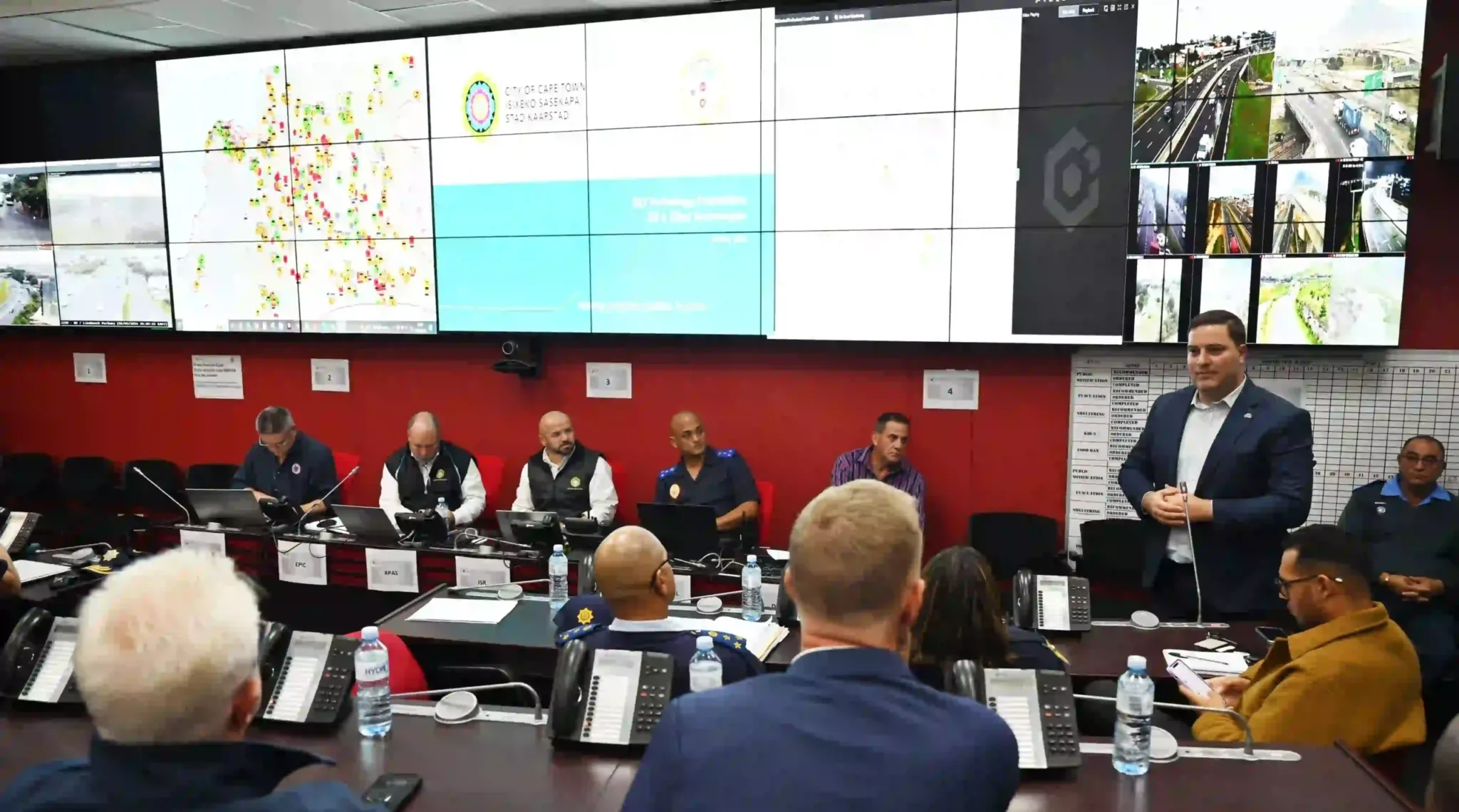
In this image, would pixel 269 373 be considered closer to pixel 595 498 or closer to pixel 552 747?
pixel 595 498

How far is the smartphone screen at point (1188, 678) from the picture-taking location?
7.79 ft

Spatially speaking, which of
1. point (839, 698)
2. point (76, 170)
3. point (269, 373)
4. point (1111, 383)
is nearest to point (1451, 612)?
point (1111, 383)

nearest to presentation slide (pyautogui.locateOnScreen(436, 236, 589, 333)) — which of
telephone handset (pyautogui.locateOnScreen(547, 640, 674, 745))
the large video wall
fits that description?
the large video wall

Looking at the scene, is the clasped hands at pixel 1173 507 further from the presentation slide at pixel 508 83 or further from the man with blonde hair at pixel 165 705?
the presentation slide at pixel 508 83

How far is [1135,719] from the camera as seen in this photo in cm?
176

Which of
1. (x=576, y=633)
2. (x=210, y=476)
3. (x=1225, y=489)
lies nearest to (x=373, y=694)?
(x=576, y=633)

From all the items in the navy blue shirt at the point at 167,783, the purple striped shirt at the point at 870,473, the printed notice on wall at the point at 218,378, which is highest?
the printed notice on wall at the point at 218,378

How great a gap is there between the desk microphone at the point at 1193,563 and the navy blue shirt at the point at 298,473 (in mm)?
4133

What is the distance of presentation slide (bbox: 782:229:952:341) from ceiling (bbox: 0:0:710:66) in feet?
4.59

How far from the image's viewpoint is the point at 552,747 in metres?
1.92

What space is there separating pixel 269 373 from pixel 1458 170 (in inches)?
253

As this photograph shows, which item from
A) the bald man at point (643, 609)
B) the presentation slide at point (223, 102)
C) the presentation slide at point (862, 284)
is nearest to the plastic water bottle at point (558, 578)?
the bald man at point (643, 609)

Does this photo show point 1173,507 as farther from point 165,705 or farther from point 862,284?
point 165,705

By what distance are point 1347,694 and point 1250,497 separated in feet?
3.35
